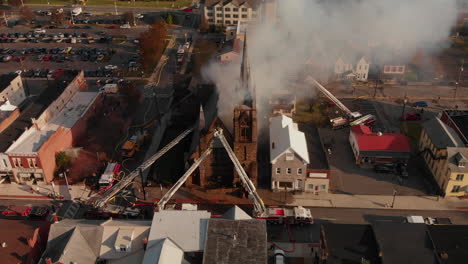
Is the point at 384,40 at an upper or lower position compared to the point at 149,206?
upper

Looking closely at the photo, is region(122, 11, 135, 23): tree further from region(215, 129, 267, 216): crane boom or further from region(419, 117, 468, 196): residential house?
region(419, 117, 468, 196): residential house

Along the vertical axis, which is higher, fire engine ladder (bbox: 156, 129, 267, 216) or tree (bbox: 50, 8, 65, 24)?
tree (bbox: 50, 8, 65, 24)

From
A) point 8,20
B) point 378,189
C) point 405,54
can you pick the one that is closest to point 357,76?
point 405,54

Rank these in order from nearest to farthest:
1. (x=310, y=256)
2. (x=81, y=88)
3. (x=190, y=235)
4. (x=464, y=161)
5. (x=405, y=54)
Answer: (x=190, y=235) → (x=310, y=256) → (x=464, y=161) → (x=81, y=88) → (x=405, y=54)

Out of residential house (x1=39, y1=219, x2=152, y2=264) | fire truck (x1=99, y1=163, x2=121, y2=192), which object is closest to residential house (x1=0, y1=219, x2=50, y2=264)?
residential house (x1=39, y1=219, x2=152, y2=264)

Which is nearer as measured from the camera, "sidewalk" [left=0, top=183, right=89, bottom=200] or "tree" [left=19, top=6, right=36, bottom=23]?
"sidewalk" [left=0, top=183, right=89, bottom=200]

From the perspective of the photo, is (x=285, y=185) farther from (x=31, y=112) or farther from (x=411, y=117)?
(x=31, y=112)

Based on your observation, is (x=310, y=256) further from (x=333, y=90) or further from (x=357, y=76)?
(x=357, y=76)

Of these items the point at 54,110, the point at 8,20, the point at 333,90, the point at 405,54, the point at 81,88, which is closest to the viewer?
the point at 54,110
